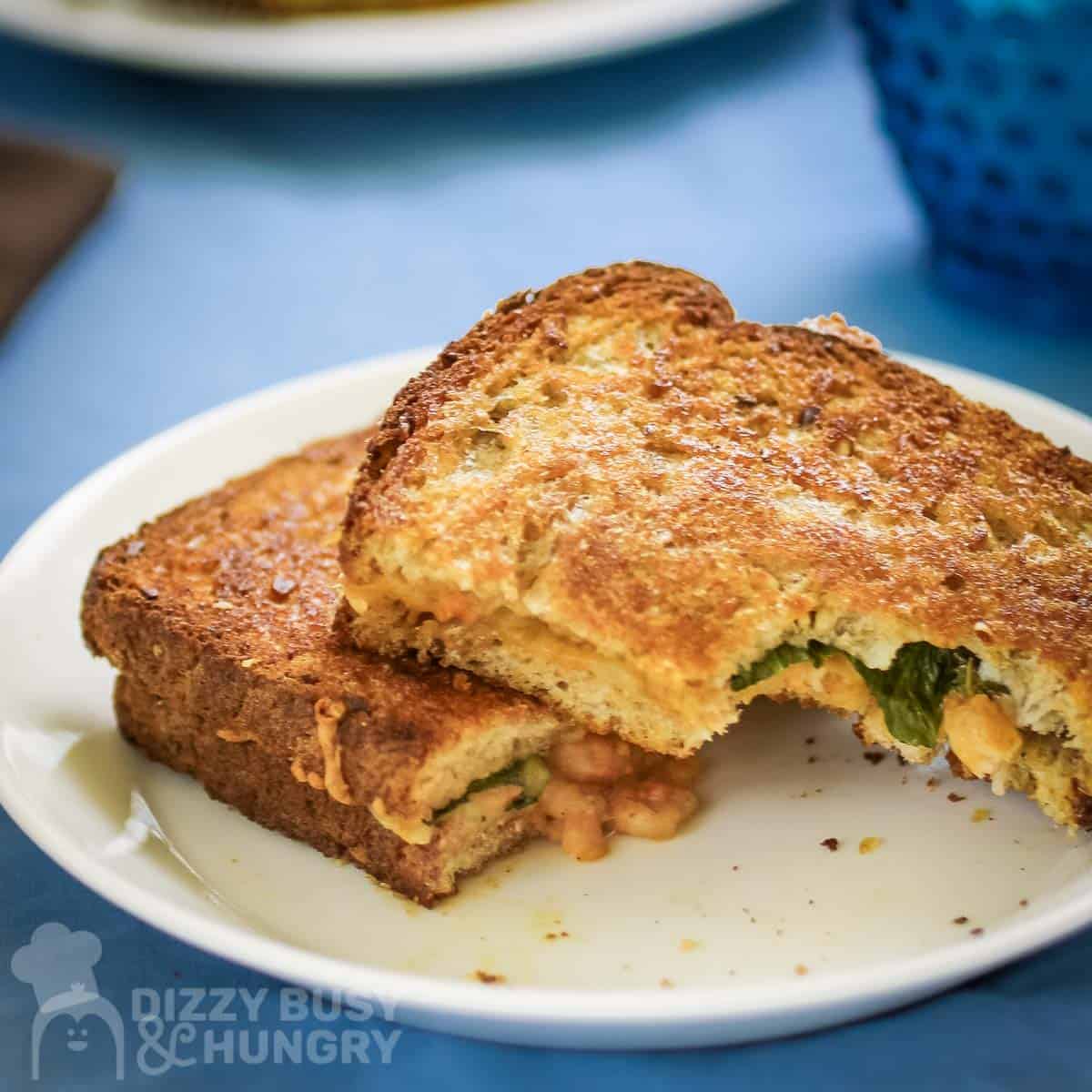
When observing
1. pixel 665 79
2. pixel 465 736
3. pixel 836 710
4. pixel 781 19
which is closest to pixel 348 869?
pixel 465 736

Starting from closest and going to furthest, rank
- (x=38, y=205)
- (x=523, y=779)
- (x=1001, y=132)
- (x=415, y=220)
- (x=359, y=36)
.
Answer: (x=523, y=779) → (x=1001, y=132) → (x=38, y=205) → (x=415, y=220) → (x=359, y=36)

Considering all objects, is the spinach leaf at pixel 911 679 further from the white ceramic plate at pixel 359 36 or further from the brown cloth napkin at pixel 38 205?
the white ceramic plate at pixel 359 36

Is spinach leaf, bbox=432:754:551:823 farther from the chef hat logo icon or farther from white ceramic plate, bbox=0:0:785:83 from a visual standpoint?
white ceramic plate, bbox=0:0:785:83

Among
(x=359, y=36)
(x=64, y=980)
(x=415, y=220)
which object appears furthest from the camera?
(x=359, y=36)

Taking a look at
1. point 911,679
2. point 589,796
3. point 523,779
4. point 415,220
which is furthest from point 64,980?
point 415,220

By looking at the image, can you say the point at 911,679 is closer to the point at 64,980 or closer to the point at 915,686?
the point at 915,686

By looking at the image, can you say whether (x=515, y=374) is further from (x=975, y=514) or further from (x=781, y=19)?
(x=781, y=19)

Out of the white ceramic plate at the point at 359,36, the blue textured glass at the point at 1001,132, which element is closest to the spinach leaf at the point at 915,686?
the blue textured glass at the point at 1001,132
